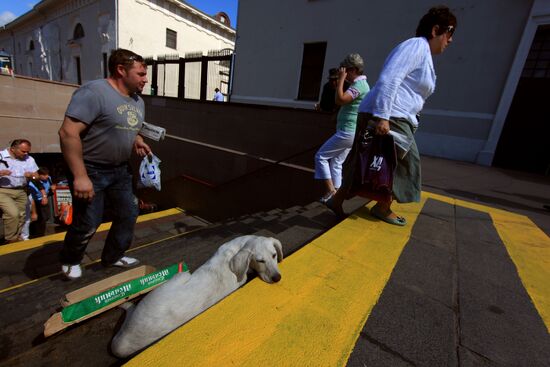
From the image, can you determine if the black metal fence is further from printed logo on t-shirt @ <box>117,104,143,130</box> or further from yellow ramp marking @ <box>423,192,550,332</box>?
yellow ramp marking @ <box>423,192,550,332</box>

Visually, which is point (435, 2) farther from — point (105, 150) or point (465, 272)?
point (105, 150)

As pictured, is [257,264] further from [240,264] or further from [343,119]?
[343,119]

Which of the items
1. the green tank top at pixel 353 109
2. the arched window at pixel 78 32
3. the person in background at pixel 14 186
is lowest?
the person in background at pixel 14 186

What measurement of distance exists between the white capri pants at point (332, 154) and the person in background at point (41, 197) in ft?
22.0

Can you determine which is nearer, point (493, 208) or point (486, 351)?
point (486, 351)

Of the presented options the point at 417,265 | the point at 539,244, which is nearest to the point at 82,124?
the point at 417,265

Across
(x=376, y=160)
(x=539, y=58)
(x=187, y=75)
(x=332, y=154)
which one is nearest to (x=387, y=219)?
(x=376, y=160)

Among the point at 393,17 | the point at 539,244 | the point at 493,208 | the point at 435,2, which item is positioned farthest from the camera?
the point at 393,17

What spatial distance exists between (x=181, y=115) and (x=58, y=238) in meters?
4.98

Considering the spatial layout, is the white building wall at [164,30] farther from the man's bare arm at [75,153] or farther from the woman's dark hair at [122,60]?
the man's bare arm at [75,153]

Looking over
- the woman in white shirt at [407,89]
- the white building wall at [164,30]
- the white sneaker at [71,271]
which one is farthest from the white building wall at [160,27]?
the woman in white shirt at [407,89]

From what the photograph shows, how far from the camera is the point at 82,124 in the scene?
2117mm

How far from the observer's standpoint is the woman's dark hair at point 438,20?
2314 mm

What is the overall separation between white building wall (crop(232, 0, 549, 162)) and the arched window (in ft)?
59.5
